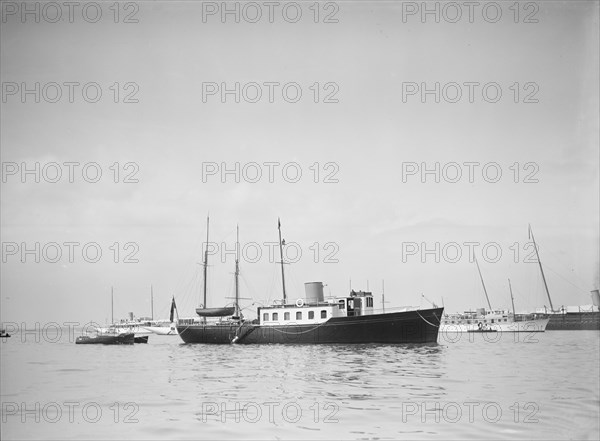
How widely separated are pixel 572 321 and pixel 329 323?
144 feet

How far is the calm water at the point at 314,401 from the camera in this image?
35.6ft

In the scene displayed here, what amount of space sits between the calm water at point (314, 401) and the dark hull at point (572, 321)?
4775cm

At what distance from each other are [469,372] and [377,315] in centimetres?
1331

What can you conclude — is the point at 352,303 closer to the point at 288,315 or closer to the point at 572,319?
the point at 288,315

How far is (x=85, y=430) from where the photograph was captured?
36.6 ft

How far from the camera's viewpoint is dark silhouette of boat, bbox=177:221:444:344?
3375 cm

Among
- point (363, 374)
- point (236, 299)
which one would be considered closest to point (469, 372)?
point (363, 374)

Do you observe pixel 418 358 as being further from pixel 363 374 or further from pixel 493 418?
pixel 493 418

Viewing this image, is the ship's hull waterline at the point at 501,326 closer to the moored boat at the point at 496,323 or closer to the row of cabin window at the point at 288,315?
the moored boat at the point at 496,323

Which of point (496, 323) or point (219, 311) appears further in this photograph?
point (496, 323)

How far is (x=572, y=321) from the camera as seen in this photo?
6850 cm

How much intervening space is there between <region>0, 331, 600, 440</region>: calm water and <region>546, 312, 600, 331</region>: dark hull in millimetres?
47754

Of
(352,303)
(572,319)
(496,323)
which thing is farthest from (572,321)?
(352,303)

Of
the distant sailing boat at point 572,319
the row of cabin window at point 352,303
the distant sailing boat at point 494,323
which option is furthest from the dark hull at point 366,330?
the distant sailing boat at point 572,319
